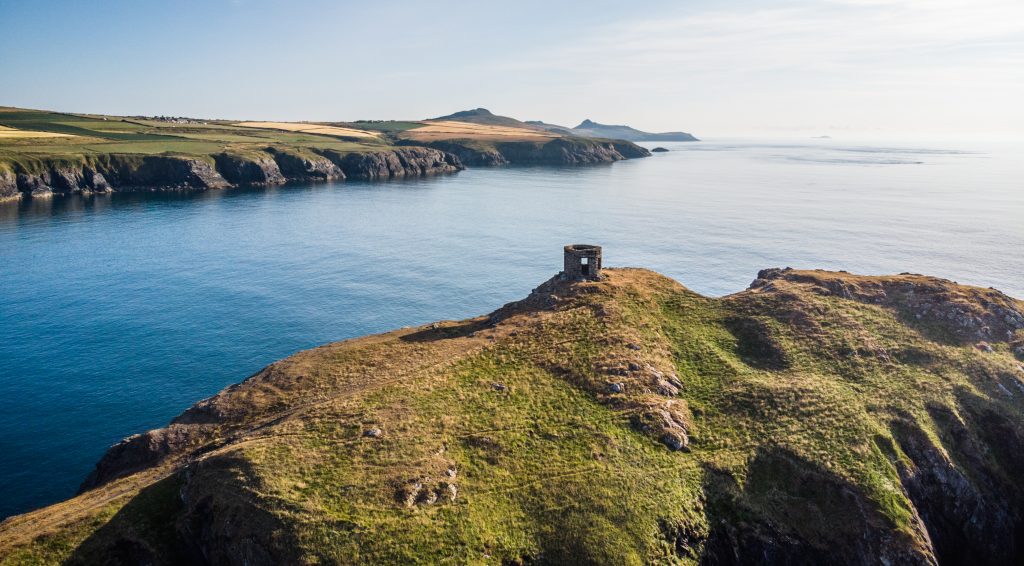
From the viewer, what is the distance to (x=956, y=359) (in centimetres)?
5616

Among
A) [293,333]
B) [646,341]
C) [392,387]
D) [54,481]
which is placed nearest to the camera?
[392,387]

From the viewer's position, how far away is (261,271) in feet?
401

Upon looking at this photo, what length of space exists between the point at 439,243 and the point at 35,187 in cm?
14944

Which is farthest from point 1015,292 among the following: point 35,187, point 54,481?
point 35,187

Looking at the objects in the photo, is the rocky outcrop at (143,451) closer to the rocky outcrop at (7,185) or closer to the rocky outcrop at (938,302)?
the rocky outcrop at (938,302)

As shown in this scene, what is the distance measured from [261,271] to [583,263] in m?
82.1

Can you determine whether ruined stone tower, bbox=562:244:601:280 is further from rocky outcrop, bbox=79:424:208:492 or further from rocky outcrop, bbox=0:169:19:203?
rocky outcrop, bbox=0:169:19:203

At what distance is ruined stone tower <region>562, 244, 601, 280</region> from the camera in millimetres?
66750

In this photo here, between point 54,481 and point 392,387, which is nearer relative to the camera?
point 392,387

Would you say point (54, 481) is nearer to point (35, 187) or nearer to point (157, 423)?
point (157, 423)

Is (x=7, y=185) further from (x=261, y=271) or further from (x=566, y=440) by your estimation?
(x=566, y=440)

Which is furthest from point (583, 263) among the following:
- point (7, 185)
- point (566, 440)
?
point (7, 185)

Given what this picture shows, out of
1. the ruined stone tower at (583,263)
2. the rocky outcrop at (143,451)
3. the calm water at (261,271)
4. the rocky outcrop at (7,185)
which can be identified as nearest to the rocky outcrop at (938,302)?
the ruined stone tower at (583,263)

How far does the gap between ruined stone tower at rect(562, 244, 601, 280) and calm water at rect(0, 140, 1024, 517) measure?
111 ft
